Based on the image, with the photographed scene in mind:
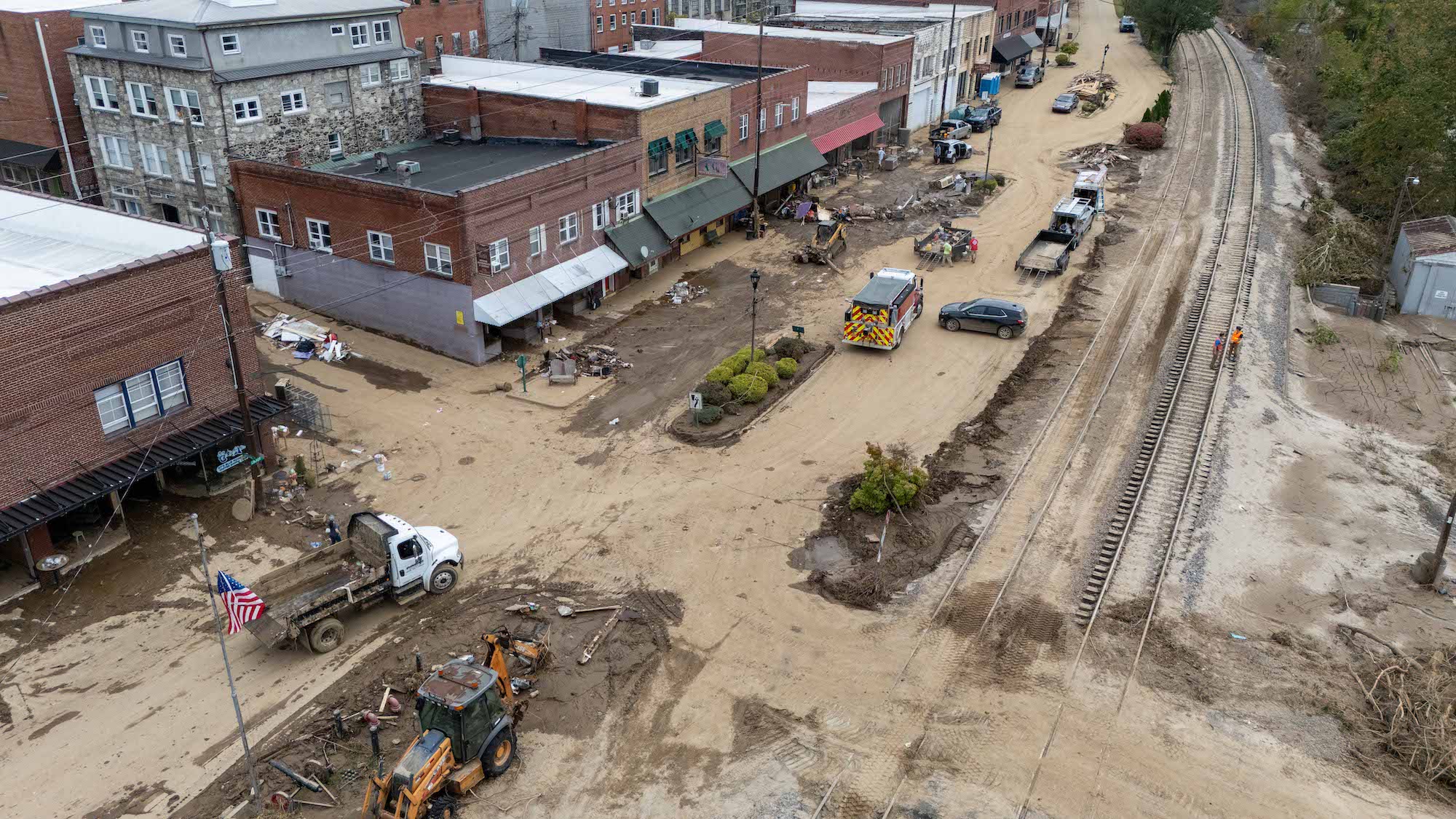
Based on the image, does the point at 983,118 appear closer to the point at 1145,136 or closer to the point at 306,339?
the point at 1145,136

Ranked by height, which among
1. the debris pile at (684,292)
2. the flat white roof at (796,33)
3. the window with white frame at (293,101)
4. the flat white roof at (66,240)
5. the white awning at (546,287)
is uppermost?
the flat white roof at (796,33)

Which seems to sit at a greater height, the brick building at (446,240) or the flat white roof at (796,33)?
the flat white roof at (796,33)

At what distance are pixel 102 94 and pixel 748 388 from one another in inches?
1248

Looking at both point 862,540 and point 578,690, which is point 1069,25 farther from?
point 578,690

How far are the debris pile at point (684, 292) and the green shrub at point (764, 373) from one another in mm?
8984

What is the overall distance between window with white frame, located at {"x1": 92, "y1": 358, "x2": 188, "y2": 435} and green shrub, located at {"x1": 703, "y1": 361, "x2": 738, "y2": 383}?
15.9 m

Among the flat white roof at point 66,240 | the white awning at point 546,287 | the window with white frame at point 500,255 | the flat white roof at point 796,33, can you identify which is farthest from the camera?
the flat white roof at point 796,33

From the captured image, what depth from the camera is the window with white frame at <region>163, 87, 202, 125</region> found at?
4003 cm

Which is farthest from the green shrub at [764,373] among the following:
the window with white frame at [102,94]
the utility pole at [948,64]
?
the utility pole at [948,64]

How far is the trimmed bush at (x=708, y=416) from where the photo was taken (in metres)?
32.3

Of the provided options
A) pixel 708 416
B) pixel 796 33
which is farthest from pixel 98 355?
pixel 796 33

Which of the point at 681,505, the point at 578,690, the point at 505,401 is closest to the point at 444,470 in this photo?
the point at 505,401

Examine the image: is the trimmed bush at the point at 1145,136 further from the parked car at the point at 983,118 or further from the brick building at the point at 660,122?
the brick building at the point at 660,122

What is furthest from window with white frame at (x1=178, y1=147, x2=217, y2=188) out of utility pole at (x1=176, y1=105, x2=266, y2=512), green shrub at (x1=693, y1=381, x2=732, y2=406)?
green shrub at (x1=693, y1=381, x2=732, y2=406)
